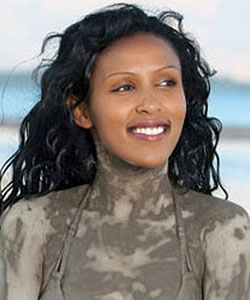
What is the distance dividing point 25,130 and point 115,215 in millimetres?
298

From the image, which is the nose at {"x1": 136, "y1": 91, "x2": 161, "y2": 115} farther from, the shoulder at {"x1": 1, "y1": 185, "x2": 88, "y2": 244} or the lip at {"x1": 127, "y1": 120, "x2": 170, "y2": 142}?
the shoulder at {"x1": 1, "y1": 185, "x2": 88, "y2": 244}

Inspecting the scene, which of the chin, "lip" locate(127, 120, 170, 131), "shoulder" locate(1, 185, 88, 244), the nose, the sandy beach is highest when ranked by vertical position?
the nose

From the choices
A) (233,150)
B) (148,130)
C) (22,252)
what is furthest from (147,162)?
(233,150)

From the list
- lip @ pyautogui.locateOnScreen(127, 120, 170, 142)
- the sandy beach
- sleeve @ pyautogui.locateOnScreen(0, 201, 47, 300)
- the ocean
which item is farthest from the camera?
the sandy beach

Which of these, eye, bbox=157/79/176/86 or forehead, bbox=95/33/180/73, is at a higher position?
forehead, bbox=95/33/180/73

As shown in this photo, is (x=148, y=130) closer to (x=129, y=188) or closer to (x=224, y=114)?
(x=129, y=188)

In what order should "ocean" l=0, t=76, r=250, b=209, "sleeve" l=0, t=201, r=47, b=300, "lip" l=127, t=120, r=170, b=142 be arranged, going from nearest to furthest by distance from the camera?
"lip" l=127, t=120, r=170, b=142
"sleeve" l=0, t=201, r=47, b=300
"ocean" l=0, t=76, r=250, b=209

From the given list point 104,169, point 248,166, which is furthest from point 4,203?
point 248,166

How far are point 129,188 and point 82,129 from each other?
0.16 m

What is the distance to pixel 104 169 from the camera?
6.98 ft

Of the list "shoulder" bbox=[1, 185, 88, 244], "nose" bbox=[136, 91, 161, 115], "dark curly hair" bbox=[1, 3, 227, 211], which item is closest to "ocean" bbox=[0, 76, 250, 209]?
"dark curly hair" bbox=[1, 3, 227, 211]

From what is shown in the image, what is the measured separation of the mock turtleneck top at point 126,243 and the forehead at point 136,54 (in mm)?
164

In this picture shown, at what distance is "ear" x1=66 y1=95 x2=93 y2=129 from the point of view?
7.01ft

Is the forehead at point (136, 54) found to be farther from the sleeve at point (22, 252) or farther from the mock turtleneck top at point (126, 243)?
the sleeve at point (22, 252)
